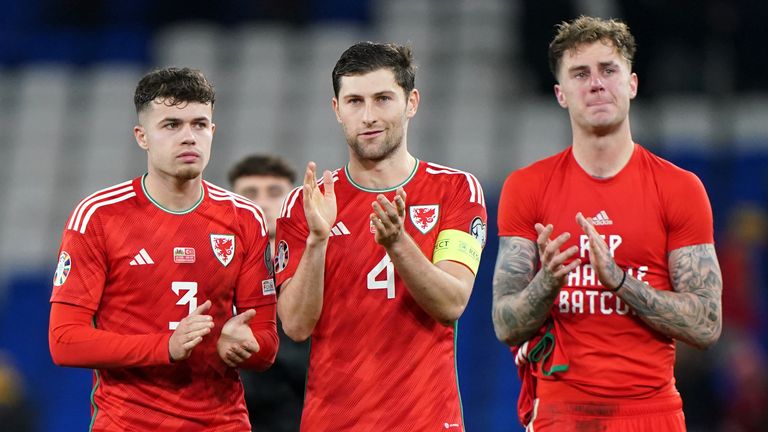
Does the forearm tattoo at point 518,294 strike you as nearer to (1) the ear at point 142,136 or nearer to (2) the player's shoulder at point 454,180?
(2) the player's shoulder at point 454,180

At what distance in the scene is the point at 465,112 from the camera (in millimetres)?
13336

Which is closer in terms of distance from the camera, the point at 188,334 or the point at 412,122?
the point at 188,334

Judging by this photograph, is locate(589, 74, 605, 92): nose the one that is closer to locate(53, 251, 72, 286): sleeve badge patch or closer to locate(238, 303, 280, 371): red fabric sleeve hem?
locate(238, 303, 280, 371): red fabric sleeve hem

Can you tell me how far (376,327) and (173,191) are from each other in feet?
3.48

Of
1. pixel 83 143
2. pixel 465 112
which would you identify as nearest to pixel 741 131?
pixel 465 112

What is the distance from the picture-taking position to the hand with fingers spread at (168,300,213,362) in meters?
4.55

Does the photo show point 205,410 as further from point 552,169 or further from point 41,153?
point 41,153

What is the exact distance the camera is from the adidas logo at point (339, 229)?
4.93 meters

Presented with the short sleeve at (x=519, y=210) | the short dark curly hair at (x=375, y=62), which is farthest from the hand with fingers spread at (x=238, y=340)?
the short sleeve at (x=519, y=210)

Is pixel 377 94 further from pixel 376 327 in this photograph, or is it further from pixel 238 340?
pixel 238 340

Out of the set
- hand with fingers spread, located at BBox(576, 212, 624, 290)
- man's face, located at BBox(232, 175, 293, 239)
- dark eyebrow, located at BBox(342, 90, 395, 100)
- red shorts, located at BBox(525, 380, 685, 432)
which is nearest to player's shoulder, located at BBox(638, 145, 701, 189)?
hand with fingers spread, located at BBox(576, 212, 624, 290)

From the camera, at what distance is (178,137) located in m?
4.93

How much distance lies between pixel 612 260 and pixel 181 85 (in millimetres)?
1940

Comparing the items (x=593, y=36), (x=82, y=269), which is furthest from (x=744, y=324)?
(x=82, y=269)
